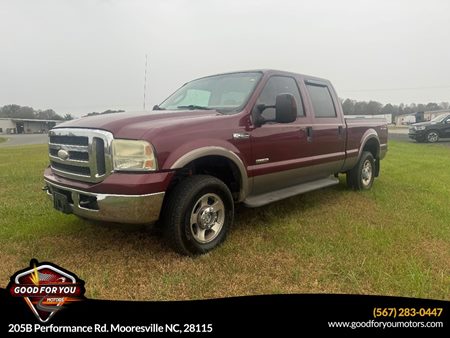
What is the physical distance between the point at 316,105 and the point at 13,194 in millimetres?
5294

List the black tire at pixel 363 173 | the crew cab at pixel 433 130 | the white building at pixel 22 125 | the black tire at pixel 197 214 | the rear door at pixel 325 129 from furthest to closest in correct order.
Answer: the white building at pixel 22 125, the crew cab at pixel 433 130, the black tire at pixel 363 173, the rear door at pixel 325 129, the black tire at pixel 197 214

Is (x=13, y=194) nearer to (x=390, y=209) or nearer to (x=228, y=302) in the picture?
(x=228, y=302)

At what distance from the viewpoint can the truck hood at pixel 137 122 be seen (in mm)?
2998

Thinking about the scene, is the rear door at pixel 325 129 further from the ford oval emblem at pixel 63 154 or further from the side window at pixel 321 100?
the ford oval emblem at pixel 63 154

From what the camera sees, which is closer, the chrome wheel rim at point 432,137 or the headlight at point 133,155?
the headlight at point 133,155

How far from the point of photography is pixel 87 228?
417 centimetres

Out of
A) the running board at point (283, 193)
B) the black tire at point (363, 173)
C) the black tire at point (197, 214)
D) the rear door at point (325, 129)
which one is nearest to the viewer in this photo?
the black tire at point (197, 214)

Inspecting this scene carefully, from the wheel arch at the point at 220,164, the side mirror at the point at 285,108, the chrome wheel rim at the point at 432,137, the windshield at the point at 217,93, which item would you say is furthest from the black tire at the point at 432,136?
the wheel arch at the point at 220,164

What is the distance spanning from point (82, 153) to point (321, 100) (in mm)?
3532

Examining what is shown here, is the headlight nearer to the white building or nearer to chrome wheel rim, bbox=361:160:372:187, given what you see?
chrome wheel rim, bbox=361:160:372:187

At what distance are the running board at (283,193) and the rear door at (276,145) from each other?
0.06m

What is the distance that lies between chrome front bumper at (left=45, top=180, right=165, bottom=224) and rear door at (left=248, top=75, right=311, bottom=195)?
4.15 feet

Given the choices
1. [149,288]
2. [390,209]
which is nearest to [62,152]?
[149,288]

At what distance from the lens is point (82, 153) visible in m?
3.16
